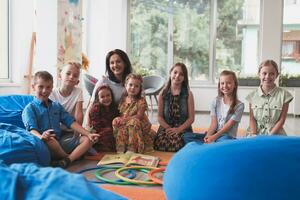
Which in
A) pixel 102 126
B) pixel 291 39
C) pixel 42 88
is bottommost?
pixel 102 126

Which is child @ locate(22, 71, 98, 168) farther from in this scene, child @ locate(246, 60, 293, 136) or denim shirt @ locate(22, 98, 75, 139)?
child @ locate(246, 60, 293, 136)

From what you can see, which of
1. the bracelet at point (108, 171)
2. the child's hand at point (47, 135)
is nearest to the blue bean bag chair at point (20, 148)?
the child's hand at point (47, 135)

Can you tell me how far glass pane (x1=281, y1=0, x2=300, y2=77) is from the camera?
785 centimetres

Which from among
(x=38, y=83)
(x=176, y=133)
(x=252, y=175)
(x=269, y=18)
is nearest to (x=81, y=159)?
(x=38, y=83)

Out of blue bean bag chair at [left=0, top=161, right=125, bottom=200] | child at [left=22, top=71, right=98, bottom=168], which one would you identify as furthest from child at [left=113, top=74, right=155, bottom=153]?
blue bean bag chair at [left=0, top=161, right=125, bottom=200]

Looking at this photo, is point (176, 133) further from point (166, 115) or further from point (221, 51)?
point (221, 51)

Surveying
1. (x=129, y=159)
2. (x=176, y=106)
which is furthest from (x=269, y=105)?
(x=129, y=159)

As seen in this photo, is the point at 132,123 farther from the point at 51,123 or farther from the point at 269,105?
the point at 269,105

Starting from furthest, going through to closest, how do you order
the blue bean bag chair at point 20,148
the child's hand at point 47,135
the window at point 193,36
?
the window at point 193,36
the child's hand at point 47,135
the blue bean bag chair at point 20,148

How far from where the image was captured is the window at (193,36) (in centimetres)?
800

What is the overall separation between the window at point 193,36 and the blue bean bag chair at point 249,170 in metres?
6.68

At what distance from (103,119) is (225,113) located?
1.18 m

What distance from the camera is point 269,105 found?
341cm

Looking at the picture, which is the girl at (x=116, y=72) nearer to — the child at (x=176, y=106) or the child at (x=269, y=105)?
Answer: the child at (x=176, y=106)
